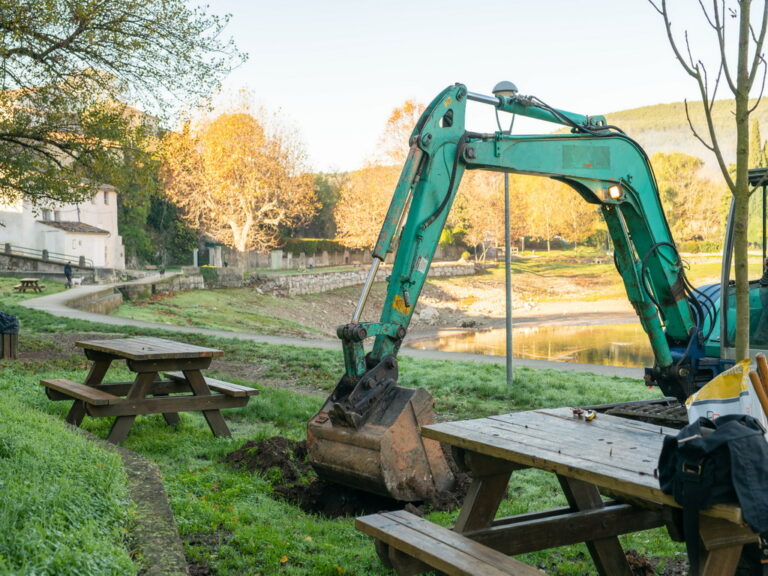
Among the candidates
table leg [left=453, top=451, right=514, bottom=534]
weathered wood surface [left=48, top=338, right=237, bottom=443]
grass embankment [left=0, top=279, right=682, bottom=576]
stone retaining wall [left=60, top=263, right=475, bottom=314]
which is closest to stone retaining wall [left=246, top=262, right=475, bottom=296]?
stone retaining wall [left=60, top=263, right=475, bottom=314]

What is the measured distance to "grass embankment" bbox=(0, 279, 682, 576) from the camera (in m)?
4.39

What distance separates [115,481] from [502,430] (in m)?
2.34

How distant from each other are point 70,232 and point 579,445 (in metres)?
48.4

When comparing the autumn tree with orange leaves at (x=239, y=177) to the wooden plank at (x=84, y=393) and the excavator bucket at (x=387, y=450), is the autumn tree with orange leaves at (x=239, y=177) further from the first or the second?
the excavator bucket at (x=387, y=450)

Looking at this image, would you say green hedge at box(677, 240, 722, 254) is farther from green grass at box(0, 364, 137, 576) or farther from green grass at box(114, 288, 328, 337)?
green grass at box(0, 364, 137, 576)

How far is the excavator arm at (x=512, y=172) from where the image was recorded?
19.2 ft

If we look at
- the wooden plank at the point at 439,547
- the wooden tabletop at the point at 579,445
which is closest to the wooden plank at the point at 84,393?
the wooden plank at the point at 439,547

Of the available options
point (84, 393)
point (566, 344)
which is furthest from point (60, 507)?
point (566, 344)

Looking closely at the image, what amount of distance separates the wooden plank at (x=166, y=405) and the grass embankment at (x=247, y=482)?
0.98 ft

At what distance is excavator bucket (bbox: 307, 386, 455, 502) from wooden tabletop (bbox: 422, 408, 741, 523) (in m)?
1.40

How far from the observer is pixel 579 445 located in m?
3.63

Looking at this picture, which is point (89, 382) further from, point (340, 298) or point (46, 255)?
point (340, 298)

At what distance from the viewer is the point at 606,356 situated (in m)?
25.9

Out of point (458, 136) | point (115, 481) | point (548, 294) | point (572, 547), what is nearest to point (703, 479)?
point (572, 547)
